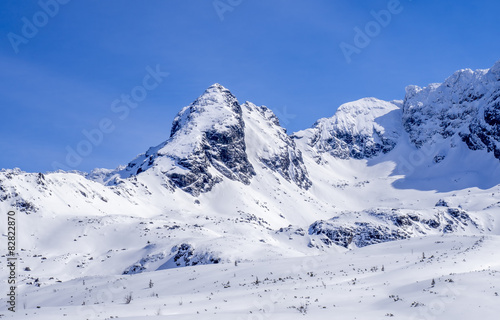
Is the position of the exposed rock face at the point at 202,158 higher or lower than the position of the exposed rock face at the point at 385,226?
higher

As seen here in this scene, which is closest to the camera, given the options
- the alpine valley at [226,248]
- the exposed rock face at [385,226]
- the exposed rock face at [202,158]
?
the alpine valley at [226,248]

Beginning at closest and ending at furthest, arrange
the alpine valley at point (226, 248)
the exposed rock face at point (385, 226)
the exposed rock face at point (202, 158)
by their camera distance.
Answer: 1. the alpine valley at point (226, 248)
2. the exposed rock face at point (385, 226)
3. the exposed rock face at point (202, 158)

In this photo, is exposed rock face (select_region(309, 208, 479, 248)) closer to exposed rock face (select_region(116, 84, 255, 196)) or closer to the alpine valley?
the alpine valley

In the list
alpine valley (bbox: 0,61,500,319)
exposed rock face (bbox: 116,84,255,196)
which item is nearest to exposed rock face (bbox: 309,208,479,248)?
alpine valley (bbox: 0,61,500,319)

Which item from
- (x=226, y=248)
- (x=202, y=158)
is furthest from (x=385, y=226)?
(x=202, y=158)

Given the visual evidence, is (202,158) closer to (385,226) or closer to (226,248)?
(385,226)

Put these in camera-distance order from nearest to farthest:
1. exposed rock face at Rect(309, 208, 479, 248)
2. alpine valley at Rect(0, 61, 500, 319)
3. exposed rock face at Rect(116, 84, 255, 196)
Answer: alpine valley at Rect(0, 61, 500, 319) < exposed rock face at Rect(309, 208, 479, 248) < exposed rock face at Rect(116, 84, 255, 196)

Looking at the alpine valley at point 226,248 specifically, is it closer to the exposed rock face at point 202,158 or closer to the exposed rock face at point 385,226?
the exposed rock face at point 385,226

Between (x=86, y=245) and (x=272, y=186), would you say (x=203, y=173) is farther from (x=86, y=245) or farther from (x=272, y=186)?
(x=86, y=245)

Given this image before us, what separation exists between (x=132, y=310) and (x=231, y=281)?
14.2 meters

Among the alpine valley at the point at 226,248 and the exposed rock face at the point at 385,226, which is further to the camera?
the exposed rock face at the point at 385,226

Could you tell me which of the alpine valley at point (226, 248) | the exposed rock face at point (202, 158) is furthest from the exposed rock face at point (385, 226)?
the exposed rock face at point (202, 158)

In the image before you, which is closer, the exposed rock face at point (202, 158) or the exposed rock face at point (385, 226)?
the exposed rock face at point (385, 226)

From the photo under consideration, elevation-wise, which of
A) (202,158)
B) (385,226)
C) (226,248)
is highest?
(202,158)
